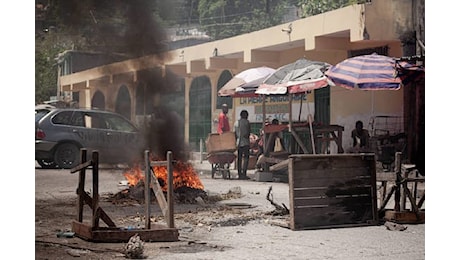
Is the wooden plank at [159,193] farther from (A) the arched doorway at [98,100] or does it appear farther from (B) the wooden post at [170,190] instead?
(A) the arched doorway at [98,100]

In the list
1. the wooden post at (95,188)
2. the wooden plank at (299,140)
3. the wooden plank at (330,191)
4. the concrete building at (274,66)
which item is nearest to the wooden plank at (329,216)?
the wooden plank at (330,191)

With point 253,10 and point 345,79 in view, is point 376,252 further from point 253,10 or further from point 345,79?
point 253,10

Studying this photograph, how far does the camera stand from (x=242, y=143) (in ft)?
35.5

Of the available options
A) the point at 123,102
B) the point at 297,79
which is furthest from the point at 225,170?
the point at 297,79

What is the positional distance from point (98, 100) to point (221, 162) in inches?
96.6

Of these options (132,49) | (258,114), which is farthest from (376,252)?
(258,114)

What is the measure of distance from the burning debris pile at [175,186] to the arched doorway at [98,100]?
3.73 feet

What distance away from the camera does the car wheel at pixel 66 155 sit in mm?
8914

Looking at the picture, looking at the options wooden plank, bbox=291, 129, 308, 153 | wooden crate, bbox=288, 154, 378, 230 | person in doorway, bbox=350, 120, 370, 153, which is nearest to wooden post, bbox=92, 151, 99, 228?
wooden crate, bbox=288, 154, 378, 230

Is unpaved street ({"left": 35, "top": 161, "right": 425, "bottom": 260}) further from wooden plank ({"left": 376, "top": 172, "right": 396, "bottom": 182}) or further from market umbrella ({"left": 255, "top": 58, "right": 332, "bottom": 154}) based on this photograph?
market umbrella ({"left": 255, "top": 58, "right": 332, "bottom": 154})

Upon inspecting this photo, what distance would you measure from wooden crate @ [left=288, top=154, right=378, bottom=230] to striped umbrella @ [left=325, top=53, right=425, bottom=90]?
172 cm

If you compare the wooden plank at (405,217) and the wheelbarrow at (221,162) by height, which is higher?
the wheelbarrow at (221,162)

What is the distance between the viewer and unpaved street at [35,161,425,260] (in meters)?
5.38
